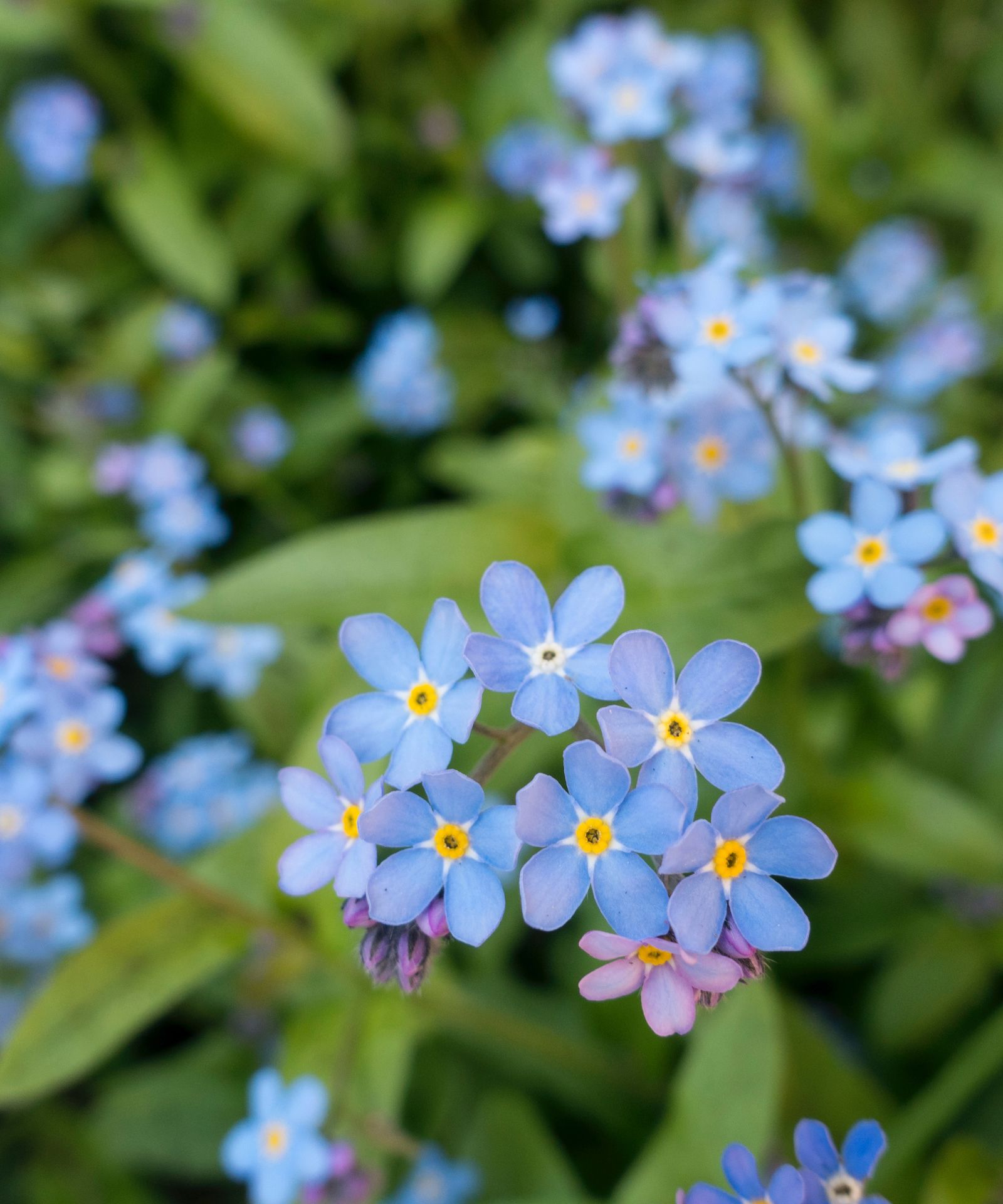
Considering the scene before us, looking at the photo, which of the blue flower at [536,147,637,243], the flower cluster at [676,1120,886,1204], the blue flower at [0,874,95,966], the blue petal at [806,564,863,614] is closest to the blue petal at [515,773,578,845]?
the flower cluster at [676,1120,886,1204]

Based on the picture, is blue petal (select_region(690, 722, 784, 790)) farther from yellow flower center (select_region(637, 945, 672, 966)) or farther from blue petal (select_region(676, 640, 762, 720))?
yellow flower center (select_region(637, 945, 672, 966))

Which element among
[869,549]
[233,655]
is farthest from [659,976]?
[233,655]

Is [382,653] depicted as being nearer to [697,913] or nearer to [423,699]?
[423,699]

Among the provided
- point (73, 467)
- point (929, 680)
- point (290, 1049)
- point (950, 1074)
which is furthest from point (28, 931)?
point (929, 680)

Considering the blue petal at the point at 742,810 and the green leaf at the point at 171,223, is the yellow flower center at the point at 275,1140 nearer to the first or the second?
the blue petal at the point at 742,810

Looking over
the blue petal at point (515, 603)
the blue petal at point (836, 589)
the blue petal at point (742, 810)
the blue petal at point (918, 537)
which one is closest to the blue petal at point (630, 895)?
the blue petal at point (742, 810)
